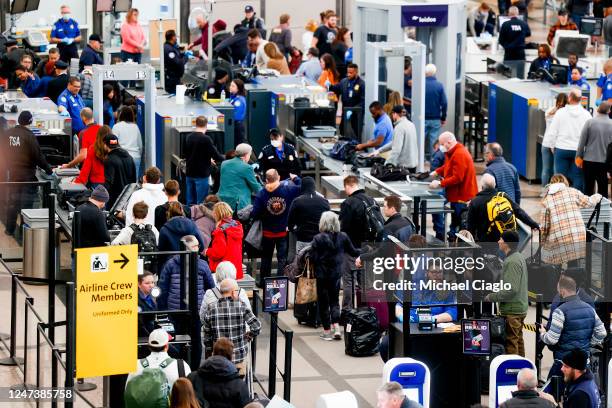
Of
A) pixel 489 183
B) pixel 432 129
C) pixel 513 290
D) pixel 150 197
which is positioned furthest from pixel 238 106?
pixel 513 290

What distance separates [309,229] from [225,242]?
1.26 m

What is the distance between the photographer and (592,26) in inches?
1387

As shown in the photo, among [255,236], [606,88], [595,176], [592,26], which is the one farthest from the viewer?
[592,26]

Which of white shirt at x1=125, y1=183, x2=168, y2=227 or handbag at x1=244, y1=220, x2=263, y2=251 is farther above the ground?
white shirt at x1=125, y1=183, x2=168, y2=227

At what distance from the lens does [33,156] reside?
20219 mm

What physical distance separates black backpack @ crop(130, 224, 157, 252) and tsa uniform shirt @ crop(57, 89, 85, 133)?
6866 mm

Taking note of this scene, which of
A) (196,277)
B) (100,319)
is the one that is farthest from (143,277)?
(100,319)

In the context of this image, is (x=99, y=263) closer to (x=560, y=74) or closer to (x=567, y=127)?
(x=567, y=127)

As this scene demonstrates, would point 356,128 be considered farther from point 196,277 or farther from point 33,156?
point 196,277

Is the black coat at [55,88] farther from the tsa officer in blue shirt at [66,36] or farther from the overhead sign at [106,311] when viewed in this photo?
the overhead sign at [106,311]

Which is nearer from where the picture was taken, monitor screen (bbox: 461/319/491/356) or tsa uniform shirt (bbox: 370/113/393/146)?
monitor screen (bbox: 461/319/491/356)

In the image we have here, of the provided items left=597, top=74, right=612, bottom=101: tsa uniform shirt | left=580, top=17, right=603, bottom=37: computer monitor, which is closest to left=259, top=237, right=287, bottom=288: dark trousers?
left=597, top=74, right=612, bottom=101: tsa uniform shirt

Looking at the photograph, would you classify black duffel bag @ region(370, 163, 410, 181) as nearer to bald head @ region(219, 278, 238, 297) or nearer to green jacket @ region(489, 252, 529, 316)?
green jacket @ region(489, 252, 529, 316)

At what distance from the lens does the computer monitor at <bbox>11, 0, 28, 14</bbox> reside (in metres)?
30.3
